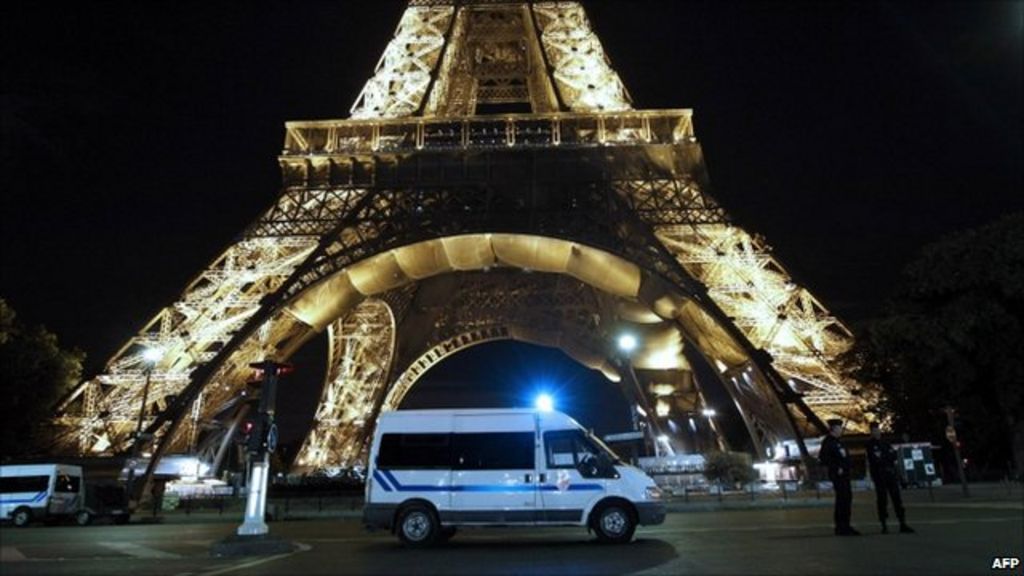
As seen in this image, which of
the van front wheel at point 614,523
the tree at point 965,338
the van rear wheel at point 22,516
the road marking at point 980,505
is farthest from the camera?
the tree at point 965,338

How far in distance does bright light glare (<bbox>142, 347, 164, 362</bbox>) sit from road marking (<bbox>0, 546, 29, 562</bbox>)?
12.7 meters

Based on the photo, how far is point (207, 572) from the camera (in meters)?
8.42

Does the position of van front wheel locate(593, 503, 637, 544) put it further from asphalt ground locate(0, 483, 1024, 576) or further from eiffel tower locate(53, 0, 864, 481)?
eiffel tower locate(53, 0, 864, 481)

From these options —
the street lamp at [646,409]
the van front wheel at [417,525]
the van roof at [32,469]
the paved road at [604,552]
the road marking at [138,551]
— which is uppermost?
the street lamp at [646,409]

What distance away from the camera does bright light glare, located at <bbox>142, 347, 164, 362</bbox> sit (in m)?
24.5

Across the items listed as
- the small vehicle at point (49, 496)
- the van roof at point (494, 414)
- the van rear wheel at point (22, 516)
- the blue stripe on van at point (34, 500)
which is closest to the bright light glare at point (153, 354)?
the small vehicle at point (49, 496)

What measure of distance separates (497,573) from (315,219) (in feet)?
77.5

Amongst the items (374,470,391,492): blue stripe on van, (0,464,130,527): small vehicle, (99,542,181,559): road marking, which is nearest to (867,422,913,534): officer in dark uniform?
(374,470,391,492): blue stripe on van

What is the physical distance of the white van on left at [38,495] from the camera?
71.5ft

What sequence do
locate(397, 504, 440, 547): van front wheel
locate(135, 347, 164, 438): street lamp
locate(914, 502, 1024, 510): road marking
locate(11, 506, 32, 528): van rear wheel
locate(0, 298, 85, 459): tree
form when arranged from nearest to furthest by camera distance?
locate(397, 504, 440, 547): van front wheel, locate(914, 502, 1024, 510): road marking, locate(11, 506, 32, 528): van rear wheel, locate(135, 347, 164, 438): street lamp, locate(0, 298, 85, 459): tree

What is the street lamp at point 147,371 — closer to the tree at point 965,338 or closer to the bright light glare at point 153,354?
the bright light glare at point 153,354

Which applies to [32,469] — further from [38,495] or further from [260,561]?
[260,561]

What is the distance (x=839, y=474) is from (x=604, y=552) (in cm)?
379

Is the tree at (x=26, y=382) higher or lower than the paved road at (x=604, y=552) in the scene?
higher
